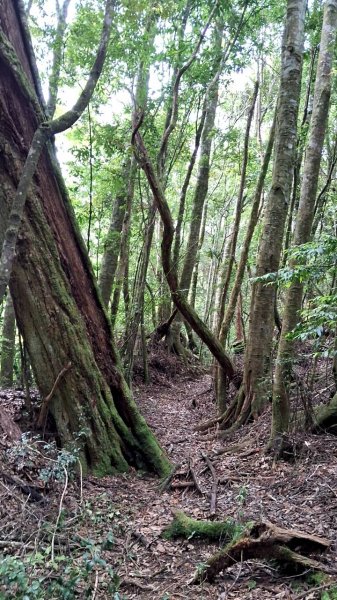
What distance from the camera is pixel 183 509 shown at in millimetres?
4848

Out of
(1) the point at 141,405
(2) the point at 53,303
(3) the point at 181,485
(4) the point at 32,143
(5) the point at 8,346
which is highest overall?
(4) the point at 32,143

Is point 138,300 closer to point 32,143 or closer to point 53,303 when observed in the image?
point 53,303

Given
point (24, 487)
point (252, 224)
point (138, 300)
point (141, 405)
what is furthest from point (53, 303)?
point (141, 405)

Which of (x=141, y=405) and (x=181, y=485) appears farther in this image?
(x=141, y=405)

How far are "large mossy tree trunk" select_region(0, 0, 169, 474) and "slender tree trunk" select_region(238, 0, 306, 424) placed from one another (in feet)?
7.09

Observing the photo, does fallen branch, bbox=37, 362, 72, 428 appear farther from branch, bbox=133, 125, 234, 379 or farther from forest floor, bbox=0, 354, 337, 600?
branch, bbox=133, 125, 234, 379

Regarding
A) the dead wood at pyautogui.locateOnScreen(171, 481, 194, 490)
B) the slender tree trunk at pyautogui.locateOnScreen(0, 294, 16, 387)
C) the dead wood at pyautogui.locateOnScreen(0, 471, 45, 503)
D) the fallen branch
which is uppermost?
the slender tree trunk at pyautogui.locateOnScreen(0, 294, 16, 387)

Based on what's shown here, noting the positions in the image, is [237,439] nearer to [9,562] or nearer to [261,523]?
[261,523]

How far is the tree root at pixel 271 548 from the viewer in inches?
125

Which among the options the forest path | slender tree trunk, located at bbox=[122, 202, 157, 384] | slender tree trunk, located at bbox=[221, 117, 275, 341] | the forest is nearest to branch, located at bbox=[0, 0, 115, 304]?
the forest

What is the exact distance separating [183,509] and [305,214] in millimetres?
4060

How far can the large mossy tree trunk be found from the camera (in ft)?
17.8

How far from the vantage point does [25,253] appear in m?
5.42

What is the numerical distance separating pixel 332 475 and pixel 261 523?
173cm
